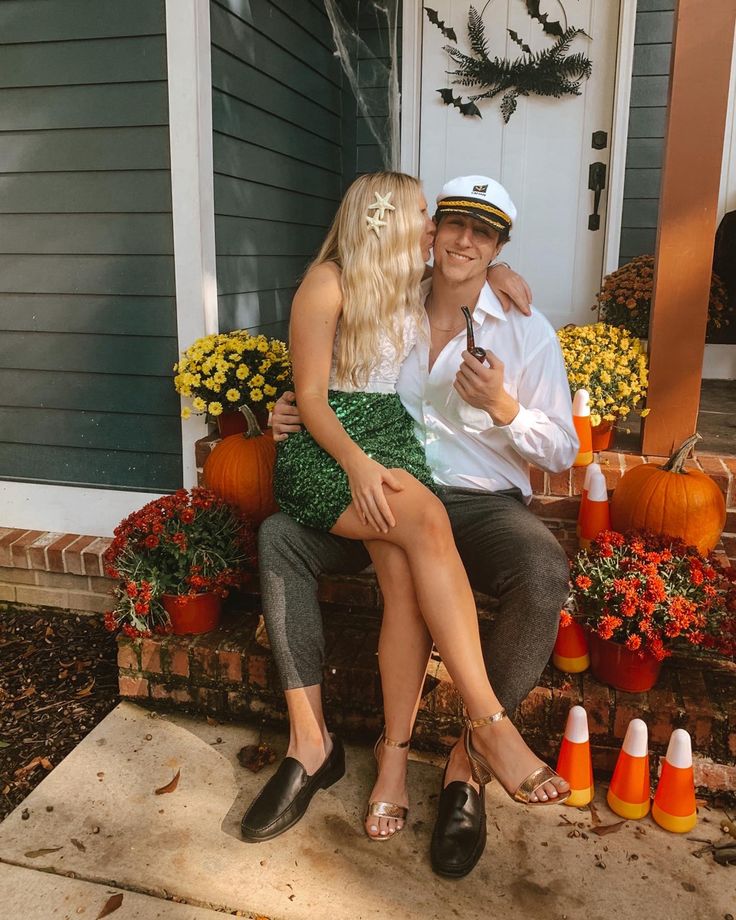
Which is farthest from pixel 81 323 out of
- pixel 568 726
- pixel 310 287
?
pixel 568 726

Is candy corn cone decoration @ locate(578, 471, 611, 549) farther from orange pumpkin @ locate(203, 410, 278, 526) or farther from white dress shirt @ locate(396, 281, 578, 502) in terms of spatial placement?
orange pumpkin @ locate(203, 410, 278, 526)

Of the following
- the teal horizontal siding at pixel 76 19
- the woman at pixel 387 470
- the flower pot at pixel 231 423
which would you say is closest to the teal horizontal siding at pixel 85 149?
the teal horizontal siding at pixel 76 19

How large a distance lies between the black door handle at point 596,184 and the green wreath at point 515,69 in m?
0.37

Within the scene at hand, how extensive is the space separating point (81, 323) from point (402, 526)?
1840mm

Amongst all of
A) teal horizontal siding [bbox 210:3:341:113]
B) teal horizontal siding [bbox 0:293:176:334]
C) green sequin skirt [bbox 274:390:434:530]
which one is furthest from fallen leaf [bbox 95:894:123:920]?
teal horizontal siding [bbox 210:3:341:113]

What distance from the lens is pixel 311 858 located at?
1785mm

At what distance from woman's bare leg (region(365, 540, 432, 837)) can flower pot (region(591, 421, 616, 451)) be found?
46.8 inches

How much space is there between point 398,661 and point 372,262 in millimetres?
993

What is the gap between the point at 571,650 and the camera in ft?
6.98

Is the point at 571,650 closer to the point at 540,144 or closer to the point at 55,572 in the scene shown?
the point at 55,572

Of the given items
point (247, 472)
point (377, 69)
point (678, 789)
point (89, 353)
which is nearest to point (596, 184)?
point (377, 69)

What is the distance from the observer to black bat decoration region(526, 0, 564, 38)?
3.82 meters

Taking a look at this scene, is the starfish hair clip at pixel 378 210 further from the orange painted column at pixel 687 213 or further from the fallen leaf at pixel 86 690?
the fallen leaf at pixel 86 690

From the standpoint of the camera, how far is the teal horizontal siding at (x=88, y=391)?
10.1ft
